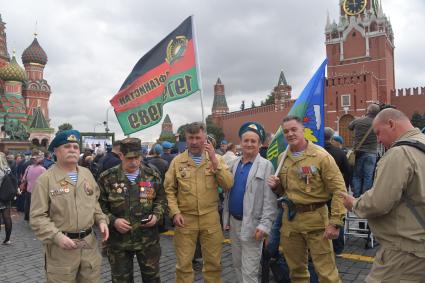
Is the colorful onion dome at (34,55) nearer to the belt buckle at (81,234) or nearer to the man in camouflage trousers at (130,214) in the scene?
the man in camouflage trousers at (130,214)

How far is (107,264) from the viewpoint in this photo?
19.3ft

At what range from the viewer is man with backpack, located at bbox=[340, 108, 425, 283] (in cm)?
259

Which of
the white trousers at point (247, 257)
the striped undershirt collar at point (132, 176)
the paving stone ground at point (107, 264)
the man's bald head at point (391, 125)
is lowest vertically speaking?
the paving stone ground at point (107, 264)

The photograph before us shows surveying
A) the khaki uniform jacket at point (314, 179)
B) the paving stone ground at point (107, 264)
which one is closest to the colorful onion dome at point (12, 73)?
the paving stone ground at point (107, 264)

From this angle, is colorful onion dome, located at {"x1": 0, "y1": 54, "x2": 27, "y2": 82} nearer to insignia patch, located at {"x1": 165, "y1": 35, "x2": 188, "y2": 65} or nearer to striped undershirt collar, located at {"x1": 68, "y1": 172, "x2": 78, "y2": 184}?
insignia patch, located at {"x1": 165, "y1": 35, "x2": 188, "y2": 65}

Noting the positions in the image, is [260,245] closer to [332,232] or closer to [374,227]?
[332,232]

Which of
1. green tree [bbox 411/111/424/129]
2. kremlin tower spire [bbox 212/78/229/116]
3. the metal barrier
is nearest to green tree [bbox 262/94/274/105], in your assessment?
kremlin tower spire [bbox 212/78/229/116]

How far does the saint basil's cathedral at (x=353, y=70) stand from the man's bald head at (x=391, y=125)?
164ft

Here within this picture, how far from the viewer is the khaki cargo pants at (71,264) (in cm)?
323

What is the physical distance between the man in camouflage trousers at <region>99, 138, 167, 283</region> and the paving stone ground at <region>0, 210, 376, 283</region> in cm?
144

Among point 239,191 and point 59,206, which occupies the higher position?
point 59,206

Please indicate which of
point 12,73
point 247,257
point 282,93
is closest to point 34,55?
point 12,73

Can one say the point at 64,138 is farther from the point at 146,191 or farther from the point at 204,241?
the point at 204,241

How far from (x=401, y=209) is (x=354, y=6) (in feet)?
225
